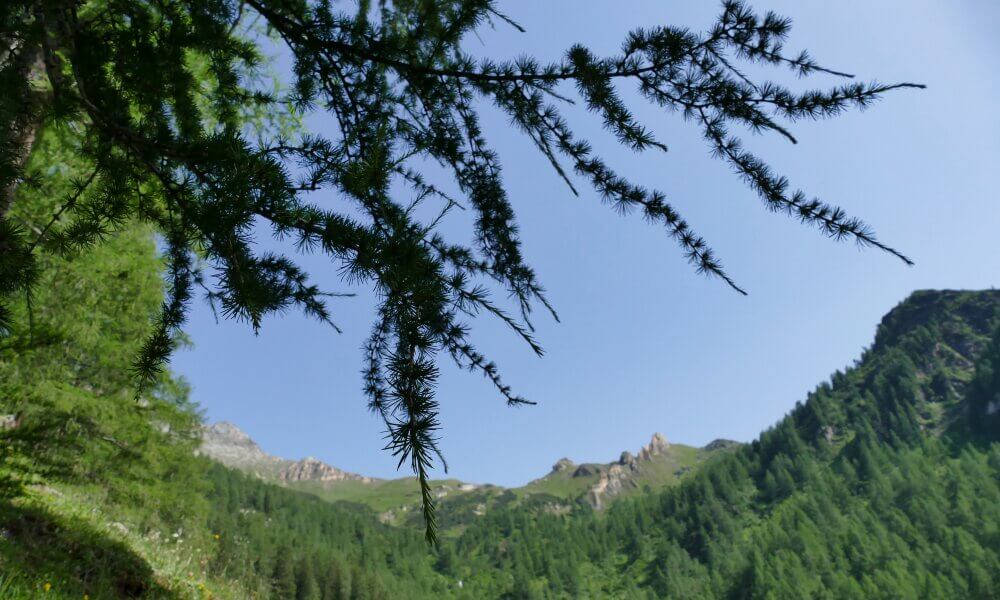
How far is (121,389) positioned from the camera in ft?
38.9

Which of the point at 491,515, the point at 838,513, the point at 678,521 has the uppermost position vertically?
the point at 491,515

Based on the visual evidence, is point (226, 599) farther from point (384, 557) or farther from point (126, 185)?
point (384, 557)

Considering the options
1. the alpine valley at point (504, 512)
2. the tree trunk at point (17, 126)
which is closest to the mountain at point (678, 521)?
the alpine valley at point (504, 512)

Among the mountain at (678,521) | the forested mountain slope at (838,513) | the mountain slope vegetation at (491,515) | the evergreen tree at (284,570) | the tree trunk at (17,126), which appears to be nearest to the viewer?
the tree trunk at (17,126)

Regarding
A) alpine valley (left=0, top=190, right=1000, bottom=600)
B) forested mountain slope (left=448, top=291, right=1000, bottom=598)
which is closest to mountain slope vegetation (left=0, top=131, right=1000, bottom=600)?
alpine valley (left=0, top=190, right=1000, bottom=600)

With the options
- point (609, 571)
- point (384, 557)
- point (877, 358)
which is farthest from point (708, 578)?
point (877, 358)

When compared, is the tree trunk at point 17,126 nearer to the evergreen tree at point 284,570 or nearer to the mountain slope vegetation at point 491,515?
the mountain slope vegetation at point 491,515

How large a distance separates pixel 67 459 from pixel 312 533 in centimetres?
12870

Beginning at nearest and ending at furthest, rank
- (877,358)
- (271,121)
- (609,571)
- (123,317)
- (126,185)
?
(126,185), (271,121), (123,317), (609,571), (877,358)

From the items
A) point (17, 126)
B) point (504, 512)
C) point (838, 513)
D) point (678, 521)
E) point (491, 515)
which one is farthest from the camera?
point (504, 512)

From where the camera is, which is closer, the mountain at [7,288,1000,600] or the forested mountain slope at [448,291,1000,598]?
the mountain at [7,288,1000,600]

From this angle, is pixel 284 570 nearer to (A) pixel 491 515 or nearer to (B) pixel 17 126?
(B) pixel 17 126

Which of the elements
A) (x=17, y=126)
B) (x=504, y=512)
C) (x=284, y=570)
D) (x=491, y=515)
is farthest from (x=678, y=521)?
(x=17, y=126)

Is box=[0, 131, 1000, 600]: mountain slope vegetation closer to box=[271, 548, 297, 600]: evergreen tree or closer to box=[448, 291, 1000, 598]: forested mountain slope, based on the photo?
box=[271, 548, 297, 600]: evergreen tree
